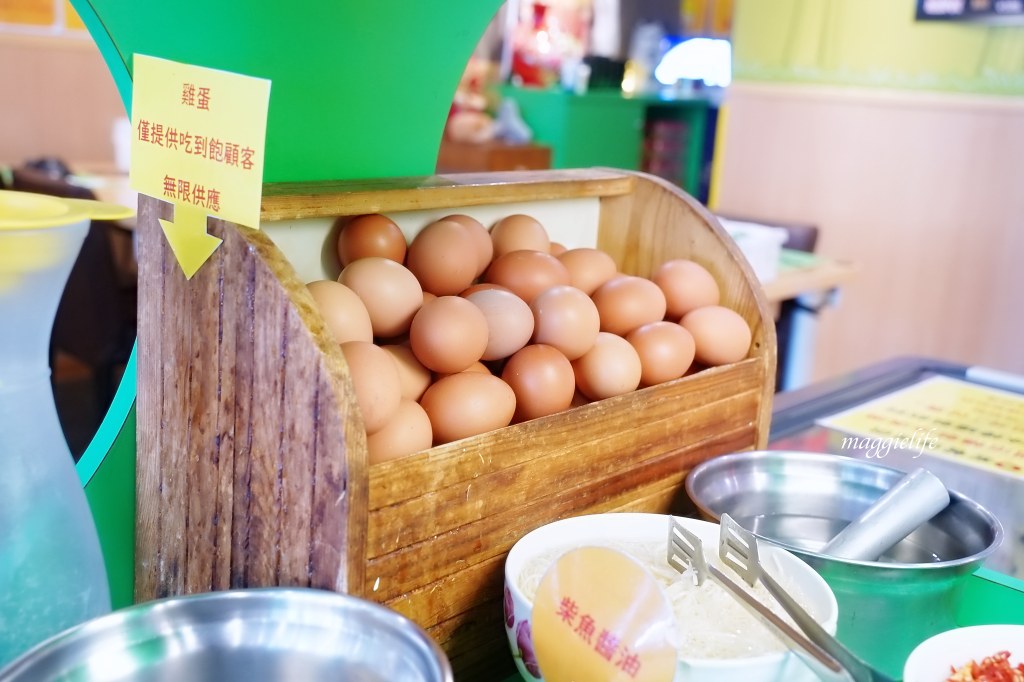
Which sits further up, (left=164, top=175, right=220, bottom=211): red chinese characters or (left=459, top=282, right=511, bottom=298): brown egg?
(left=164, top=175, right=220, bottom=211): red chinese characters

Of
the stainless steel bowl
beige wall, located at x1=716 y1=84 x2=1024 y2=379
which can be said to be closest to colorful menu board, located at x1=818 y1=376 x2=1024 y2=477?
the stainless steel bowl

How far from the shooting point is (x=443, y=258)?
3.47ft

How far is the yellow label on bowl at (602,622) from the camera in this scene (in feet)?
2.21

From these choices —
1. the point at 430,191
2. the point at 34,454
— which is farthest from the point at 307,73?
the point at 34,454

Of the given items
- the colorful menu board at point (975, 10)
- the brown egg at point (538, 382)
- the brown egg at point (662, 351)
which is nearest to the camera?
the brown egg at point (538, 382)

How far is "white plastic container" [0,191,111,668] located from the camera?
716 millimetres

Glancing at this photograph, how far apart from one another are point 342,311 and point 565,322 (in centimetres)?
27

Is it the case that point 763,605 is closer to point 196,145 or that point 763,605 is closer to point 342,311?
point 342,311

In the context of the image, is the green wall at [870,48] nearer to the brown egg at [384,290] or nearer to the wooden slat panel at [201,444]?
the brown egg at [384,290]

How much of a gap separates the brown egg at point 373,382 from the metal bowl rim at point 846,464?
1.16 ft

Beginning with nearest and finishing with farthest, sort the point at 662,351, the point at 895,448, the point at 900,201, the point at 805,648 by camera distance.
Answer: the point at 805,648 → the point at 662,351 → the point at 895,448 → the point at 900,201

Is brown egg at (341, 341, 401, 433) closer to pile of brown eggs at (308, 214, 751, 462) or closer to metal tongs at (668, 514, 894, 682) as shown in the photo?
pile of brown eggs at (308, 214, 751, 462)

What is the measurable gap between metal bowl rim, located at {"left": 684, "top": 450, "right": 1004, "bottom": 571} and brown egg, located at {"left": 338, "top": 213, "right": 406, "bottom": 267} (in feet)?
1.38

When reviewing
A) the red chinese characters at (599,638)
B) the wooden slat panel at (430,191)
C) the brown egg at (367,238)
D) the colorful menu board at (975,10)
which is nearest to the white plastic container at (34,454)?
the wooden slat panel at (430,191)
